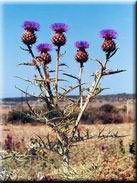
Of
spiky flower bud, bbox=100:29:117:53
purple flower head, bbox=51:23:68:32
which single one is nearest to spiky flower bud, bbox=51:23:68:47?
purple flower head, bbox=51:23:68:32

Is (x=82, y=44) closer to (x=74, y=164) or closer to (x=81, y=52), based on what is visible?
(x=81, y=52)

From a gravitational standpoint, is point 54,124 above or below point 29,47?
below

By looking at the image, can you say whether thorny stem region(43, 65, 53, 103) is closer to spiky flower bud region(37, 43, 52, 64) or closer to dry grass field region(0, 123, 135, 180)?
spiky flower bud region(37, 43, 52, 64)

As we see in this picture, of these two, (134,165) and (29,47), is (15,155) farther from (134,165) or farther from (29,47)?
(134,165)

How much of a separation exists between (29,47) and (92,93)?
61cm

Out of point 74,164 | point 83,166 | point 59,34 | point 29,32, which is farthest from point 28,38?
point 74,164

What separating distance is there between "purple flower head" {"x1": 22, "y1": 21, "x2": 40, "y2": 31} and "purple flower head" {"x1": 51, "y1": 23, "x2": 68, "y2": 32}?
0.13 m

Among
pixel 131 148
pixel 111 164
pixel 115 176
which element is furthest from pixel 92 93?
pixel 131 148

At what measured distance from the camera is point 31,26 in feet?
13.0

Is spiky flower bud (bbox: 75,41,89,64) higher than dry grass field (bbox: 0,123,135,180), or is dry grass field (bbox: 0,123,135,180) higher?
spiky flower bud (bbox: 75,41,89,64)

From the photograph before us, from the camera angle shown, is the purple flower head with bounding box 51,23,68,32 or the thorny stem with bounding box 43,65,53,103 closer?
the thorny stem with bounding box 43,65,53,103

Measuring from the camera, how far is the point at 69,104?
3.78m

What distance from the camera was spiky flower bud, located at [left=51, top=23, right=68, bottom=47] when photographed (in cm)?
388

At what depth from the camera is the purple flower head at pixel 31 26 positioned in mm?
3953
